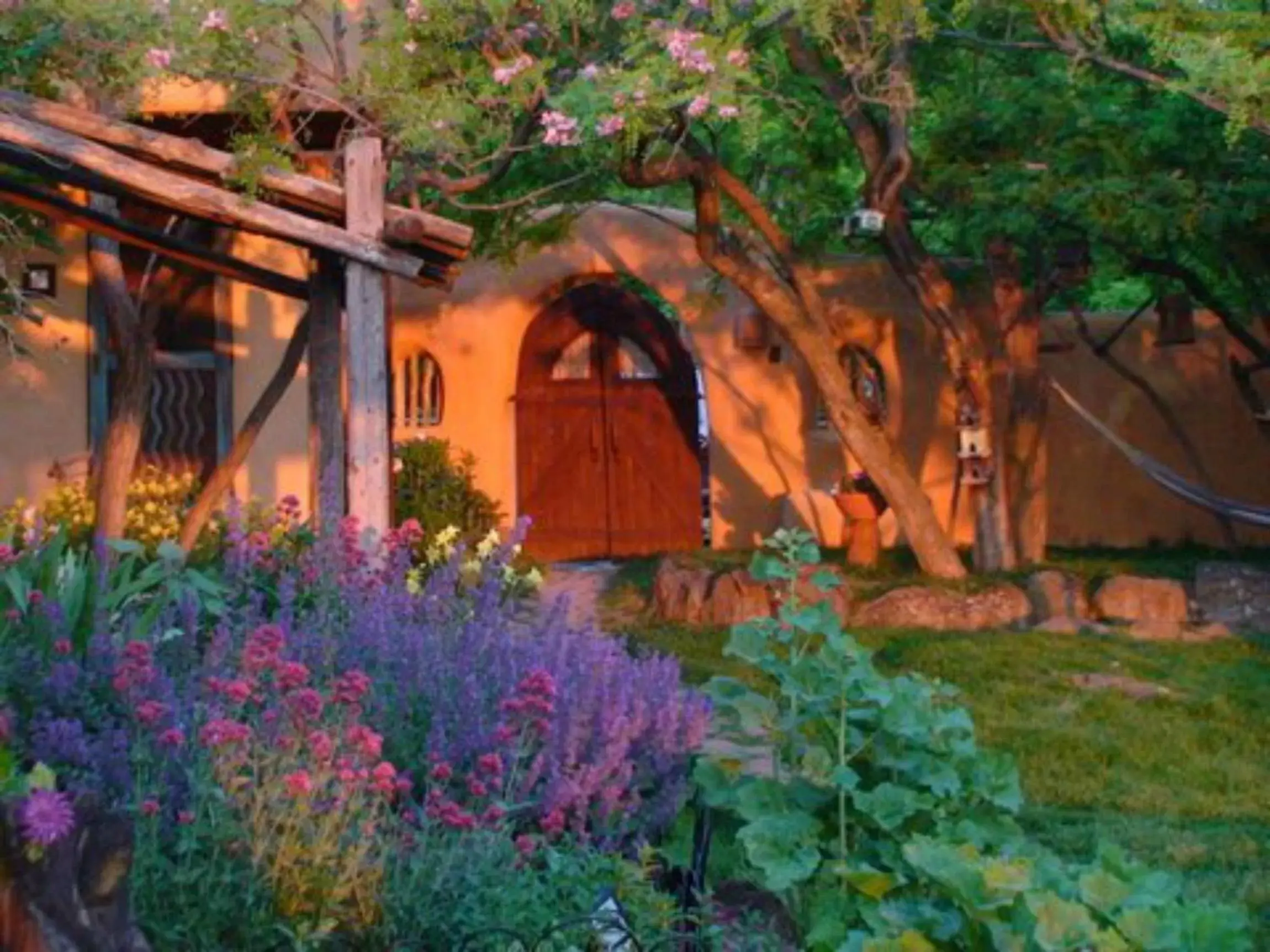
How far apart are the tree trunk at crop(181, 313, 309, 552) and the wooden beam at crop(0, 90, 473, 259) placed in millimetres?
1194

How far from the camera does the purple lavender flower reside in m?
3.10

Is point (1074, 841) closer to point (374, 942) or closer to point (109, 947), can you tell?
point (374, 942)

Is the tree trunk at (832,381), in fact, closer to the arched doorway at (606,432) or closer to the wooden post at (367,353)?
the arched doorway at (606,432)

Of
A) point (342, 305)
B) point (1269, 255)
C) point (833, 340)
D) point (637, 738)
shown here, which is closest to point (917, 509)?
point (833, 340)

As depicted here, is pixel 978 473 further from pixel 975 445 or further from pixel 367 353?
pixel 367 353

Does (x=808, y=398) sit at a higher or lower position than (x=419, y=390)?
lower

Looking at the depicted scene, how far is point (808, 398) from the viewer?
17469 mm

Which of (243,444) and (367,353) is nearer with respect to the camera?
(367,353)

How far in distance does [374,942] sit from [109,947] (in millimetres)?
1049

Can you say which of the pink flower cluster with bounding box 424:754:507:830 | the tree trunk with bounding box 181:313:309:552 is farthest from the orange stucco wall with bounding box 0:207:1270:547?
the pink flower cluster with bounding box 424:754:507:830

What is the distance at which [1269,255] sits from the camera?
13742mm

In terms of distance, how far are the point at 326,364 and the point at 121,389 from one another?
2.61m

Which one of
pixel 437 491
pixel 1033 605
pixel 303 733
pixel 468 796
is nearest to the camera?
pixel 303 733

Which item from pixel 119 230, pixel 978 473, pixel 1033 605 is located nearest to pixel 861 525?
pixel 978 473
